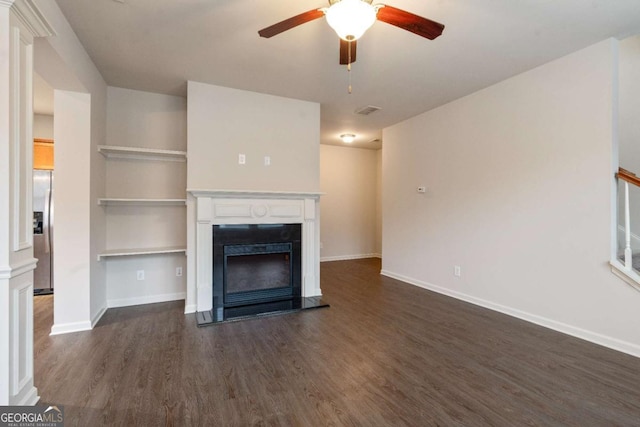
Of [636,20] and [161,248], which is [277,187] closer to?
[161,248]

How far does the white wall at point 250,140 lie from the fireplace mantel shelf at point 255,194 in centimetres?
15

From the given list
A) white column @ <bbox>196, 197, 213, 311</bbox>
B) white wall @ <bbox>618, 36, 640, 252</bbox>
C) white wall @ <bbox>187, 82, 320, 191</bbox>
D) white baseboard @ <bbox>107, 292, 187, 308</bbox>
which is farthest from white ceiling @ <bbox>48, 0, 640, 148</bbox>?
white baseboard @ <bbox>107, 292, 187, 308</bbox>

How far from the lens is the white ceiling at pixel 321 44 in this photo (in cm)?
223

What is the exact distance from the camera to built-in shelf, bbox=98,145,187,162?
3.32 meters

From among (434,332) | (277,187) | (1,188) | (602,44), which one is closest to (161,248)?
(277,187)

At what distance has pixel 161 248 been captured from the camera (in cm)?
371

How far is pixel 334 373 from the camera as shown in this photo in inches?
86.0

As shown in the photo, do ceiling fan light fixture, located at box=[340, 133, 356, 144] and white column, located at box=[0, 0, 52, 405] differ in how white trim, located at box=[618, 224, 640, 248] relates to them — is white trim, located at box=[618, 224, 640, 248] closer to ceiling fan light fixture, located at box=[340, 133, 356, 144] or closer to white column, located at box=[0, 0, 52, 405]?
ceiling fan light fixture, located at box=[340, 133, 356, 144]

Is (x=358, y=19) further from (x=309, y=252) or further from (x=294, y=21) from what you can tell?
(x=309, y=252)

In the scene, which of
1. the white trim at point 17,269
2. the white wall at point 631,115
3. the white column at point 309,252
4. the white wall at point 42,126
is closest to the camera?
the white trim at point 17,269

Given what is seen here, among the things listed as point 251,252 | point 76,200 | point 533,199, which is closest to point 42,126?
point 76,200

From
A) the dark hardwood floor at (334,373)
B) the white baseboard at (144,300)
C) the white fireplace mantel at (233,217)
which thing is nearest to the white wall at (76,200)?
the dark hardwood floor at (334,373)

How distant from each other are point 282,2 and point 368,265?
16.6 ft

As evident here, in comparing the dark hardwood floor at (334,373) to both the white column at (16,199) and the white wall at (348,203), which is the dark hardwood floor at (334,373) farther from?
the white wall at (348,203)
